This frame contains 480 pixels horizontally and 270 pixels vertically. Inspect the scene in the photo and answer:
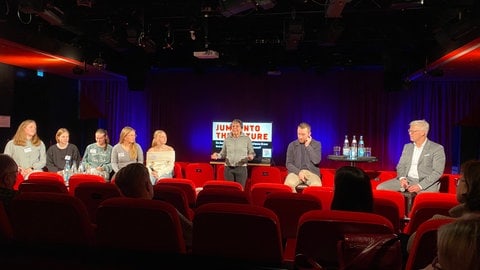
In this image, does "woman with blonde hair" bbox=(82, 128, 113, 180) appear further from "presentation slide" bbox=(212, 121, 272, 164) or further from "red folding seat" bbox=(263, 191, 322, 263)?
"red folding seat" bbox=(263, 191, 322, 263)

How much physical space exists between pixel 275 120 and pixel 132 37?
4.66 m

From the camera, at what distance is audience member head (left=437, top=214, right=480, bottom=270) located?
135 centimetres

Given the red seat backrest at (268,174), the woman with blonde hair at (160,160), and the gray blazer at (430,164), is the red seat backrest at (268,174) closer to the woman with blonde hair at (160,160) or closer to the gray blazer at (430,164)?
the woman with blonde hair at (160,160)

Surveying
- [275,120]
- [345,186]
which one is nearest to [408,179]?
[345,186]

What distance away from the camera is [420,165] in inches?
208

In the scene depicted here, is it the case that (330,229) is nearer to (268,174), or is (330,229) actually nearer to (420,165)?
(420,165)

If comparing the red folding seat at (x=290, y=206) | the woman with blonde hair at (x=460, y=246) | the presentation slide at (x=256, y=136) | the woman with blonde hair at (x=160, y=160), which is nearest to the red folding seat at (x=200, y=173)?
the presentation slide at (x=256, y=136)

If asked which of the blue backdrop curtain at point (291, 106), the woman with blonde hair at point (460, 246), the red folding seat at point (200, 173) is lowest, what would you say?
the red folding seat at point (200, 173)

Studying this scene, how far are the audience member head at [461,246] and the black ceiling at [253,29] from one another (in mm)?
3720

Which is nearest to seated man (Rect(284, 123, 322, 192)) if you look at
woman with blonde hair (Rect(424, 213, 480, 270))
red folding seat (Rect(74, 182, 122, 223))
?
red folding seat (Rect(74, 182, 122, 223))

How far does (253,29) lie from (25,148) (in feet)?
15.8

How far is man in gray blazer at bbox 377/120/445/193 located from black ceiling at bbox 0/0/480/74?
1.43 meters

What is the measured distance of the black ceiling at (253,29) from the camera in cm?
535

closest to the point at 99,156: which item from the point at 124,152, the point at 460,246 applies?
the point at 124,152
